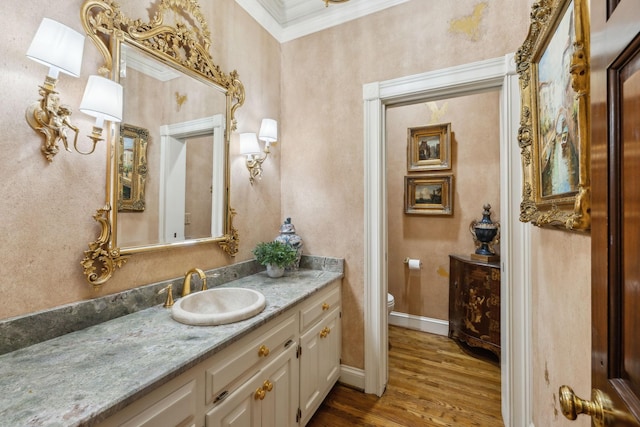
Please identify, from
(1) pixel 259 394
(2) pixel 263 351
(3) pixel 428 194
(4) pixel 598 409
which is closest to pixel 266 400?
(1) pixel 259 394

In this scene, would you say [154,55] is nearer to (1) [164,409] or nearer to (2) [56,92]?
(2) [56,92]

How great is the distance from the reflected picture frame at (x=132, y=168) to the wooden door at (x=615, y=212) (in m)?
1.63

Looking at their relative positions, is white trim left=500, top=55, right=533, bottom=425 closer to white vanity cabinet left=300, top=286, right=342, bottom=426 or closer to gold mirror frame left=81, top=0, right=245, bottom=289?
white vanity cabinet left=300, top=286, right=342, bottom=426

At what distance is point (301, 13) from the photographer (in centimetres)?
217

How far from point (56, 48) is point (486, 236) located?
117 inches

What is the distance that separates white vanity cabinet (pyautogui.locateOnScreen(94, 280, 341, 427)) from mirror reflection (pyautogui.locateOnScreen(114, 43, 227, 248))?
2.37 ft

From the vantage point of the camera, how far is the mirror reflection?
129 centimetres

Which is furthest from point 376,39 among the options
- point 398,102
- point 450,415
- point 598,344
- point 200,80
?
point 450,415

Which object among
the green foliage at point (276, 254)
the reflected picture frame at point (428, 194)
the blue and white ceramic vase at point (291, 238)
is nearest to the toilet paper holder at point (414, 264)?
the reflected picture frame at point (428, 194)

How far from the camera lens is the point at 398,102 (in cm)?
198

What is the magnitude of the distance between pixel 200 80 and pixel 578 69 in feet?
5.71

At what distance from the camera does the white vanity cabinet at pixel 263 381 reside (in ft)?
2.78

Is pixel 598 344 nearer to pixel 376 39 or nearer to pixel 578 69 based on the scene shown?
pixel 578 69

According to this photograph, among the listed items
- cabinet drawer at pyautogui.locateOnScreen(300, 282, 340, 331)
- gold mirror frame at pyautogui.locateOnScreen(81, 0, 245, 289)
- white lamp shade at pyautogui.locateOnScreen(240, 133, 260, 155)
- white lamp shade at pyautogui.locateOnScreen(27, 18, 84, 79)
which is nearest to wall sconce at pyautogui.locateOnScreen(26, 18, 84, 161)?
white lamp shade at pyautogui.locateOnScreen(27, 18, 84, 79)
